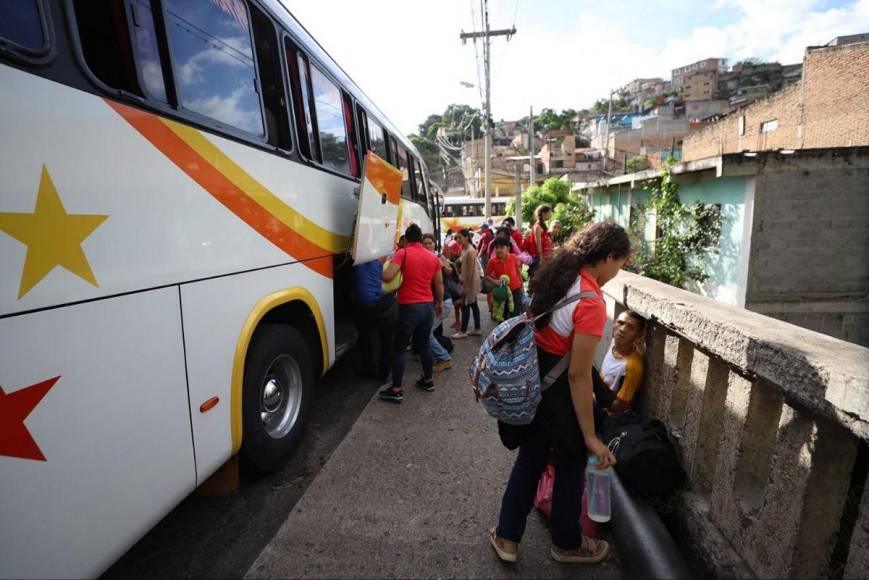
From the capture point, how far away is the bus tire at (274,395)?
2760mm

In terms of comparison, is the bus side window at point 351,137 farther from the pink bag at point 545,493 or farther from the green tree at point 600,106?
the green tree at point 600,106

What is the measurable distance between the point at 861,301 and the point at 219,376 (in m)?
Result: 11.1

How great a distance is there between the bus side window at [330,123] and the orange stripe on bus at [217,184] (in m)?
1.12

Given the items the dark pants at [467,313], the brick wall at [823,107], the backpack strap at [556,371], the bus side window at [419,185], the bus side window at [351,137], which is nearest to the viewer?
the backpack strap at [556,371]

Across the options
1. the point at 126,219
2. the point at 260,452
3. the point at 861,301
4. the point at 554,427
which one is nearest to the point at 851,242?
the point at 861,301

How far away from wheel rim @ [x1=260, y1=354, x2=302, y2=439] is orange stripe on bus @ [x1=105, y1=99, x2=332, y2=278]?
806mm

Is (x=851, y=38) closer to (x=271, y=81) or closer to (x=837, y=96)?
(x=837, y=96)

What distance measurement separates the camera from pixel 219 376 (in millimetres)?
2367

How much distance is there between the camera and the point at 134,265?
5.97 feet

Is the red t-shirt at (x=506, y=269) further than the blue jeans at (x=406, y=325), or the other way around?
the red t-shirt at (x=506, y=269)

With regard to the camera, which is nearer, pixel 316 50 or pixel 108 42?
pixel 108 42

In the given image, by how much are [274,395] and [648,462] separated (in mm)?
2469

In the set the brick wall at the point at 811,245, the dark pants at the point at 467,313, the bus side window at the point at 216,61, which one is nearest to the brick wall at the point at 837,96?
the brick wall at the point at 811,245

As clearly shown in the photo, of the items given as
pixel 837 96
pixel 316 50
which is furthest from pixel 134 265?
pixel 837 96
